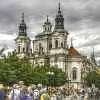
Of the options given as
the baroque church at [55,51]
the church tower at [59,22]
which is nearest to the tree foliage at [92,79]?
the baroque church at [55,51]

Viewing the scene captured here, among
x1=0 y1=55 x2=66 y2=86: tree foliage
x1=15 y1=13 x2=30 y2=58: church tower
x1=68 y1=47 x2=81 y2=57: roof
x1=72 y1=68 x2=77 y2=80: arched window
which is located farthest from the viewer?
x1=15 y1=13 x2=30 y2=58: church tower

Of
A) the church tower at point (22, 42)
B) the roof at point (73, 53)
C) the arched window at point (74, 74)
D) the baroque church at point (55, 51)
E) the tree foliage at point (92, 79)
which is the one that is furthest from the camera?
the church tower at point (22, 42)

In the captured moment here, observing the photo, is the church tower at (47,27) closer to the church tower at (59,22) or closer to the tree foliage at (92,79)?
the church tower at (59,22)

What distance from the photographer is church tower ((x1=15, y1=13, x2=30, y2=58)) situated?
397ft

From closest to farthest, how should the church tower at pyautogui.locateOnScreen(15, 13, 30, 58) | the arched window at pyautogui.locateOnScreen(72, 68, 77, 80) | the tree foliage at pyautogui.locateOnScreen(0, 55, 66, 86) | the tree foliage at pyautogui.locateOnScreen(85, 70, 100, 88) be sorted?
the tree foliage at pyautogui.locateOnScreen(0, 55, 66, 86)
the arched window at pyautogui.locateOnScreen(72, 68, 77, 80)
the tree foliage at pyautogui.locateOnScreen(85, 70, 100, 88)
the church tower at pyautogui.locateOnScreen(15, 13, 30, 58)

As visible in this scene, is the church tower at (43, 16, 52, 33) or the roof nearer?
the roof

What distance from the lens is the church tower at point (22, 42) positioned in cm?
12101

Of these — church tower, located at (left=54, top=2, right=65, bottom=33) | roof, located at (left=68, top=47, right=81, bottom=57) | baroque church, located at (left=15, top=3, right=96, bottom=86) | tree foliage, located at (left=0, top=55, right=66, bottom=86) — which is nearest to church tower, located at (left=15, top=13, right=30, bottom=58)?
baroque church, located at (left=15, top=3, right=96, bottom=86)

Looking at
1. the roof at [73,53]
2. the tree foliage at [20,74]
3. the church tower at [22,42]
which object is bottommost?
the tree foliage at [20,74]

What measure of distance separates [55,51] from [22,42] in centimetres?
1318

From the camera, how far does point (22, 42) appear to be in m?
122

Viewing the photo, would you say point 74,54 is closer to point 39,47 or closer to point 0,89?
point 39,47

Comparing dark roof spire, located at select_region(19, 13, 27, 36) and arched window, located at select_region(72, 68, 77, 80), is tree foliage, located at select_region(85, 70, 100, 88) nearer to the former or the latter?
arched window, located at select_region(72, 68, 77, 80)

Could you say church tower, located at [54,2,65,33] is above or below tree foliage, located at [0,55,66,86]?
above
